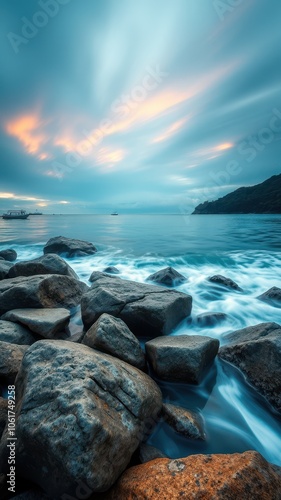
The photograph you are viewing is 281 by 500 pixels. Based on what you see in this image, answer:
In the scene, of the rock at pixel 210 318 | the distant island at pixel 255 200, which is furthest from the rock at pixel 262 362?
the distant island at pixel 255 200

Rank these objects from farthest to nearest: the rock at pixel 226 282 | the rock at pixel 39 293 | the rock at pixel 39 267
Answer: the rock at pixel 226 282 < the rock at pixel 39 267 < the rock at pixel 39 293

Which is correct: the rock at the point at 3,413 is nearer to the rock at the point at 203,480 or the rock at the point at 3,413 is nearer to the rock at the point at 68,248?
the rock at the point at 203,480

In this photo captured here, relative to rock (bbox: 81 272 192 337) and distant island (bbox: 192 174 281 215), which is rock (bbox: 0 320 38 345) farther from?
distant island (bbox: 192 174 281 215)

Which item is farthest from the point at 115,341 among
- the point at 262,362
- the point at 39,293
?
the point at 39,293

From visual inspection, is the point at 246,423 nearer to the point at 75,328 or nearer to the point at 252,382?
the point at 252,382

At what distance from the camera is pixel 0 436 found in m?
2.78

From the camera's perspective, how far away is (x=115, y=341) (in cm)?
392

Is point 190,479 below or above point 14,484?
above

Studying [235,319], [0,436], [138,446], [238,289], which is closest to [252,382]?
[138,446]

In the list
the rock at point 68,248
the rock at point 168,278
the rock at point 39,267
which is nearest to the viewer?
the rock at point 39,267

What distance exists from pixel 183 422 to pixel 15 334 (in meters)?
3.35

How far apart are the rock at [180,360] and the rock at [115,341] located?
11.8 inches

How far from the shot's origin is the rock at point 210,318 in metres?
6.64

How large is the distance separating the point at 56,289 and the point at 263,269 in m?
11.8
